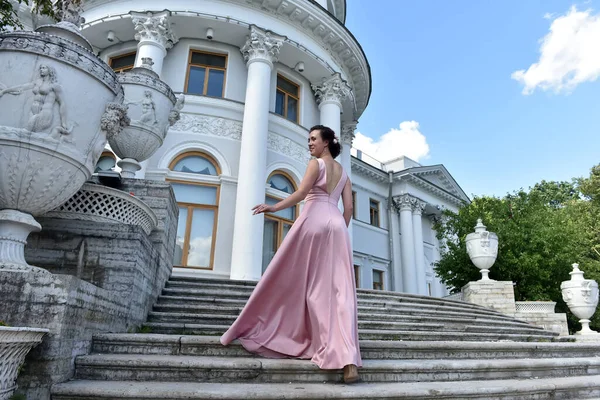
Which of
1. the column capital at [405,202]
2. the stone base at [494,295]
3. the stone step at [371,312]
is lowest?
the stone step at [371,312]

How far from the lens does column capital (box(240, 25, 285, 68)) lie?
1441 cm

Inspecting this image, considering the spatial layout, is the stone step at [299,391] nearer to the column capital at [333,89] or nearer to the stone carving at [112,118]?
the stone carving at [112,118]

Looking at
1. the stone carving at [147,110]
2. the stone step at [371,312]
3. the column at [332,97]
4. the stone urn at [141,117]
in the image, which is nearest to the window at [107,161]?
the stone urn at [141,117]

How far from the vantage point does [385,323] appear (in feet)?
20.4

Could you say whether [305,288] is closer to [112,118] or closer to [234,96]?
[112,118]

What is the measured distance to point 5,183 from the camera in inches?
114

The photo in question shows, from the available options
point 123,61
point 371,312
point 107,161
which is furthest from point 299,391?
point 123,61

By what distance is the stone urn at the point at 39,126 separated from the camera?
2.89 m

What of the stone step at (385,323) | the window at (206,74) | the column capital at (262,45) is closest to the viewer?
the stone step at (385,323)

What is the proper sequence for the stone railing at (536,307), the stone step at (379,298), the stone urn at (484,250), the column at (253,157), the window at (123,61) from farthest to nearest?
the window at (123,61)
the column at (253,157)
the stone urn at (484,250)
the stone railing at (536,307)
the stone step at (379,298)

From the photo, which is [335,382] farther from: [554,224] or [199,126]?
[554,224]

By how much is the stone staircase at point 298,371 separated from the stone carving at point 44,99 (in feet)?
5.43

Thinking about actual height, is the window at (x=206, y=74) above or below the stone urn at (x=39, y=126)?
above

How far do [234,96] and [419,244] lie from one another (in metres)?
15.1
